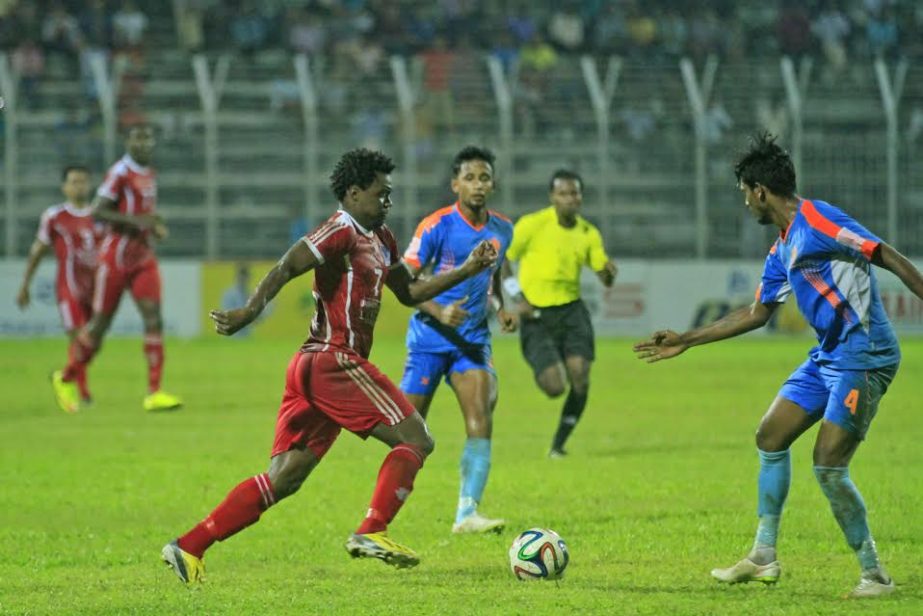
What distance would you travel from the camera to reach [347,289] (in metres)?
7.61

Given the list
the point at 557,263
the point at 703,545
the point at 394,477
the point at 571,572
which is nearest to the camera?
the point at 394,477

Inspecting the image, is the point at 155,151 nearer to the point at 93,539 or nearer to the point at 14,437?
the point at 14,437

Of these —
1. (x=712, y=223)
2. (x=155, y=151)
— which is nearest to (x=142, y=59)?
(x=155, y=151)

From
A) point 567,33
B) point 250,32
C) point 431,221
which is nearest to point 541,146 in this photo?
point 567,33

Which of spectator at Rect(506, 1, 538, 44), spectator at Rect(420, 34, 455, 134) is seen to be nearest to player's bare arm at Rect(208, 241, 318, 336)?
spectator at Rect(420, 34, 455, 134)

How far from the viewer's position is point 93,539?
31.3ft

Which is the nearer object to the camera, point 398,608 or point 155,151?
point 398,608

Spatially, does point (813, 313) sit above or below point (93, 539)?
above

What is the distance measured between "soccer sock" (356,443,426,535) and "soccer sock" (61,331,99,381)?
10027mm

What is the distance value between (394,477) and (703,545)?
2.14m

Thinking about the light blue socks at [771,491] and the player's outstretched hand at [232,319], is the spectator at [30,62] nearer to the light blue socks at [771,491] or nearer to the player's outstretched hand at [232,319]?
the player's outstretched hand at [232,319]

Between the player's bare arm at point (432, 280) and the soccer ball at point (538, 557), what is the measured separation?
129 centimetres

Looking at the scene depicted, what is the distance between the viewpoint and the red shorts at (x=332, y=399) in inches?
297

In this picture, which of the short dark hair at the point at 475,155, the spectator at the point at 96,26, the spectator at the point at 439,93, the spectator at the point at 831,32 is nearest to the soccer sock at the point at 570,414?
the short dark hair at the point at 475,155
